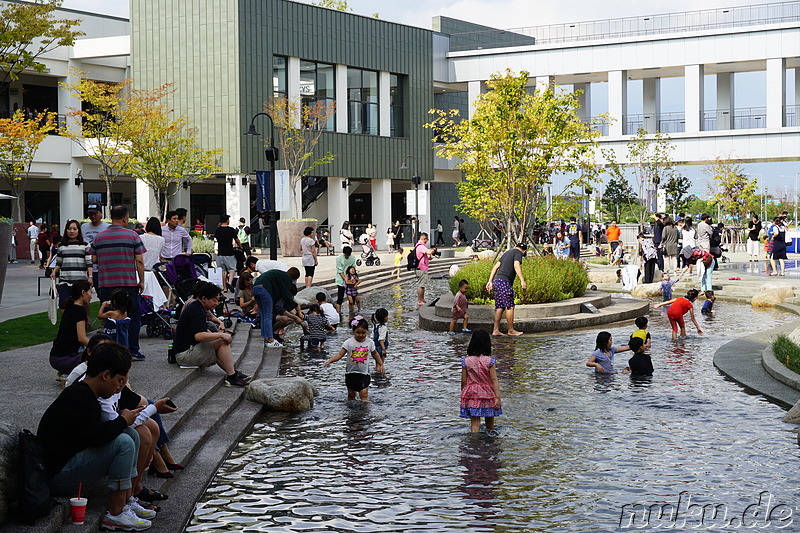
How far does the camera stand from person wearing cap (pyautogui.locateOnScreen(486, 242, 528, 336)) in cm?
1703

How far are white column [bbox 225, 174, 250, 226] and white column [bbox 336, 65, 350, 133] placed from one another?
22.3 ft

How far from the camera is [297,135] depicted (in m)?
44.5

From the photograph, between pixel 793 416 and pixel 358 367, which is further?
pixel 358 367

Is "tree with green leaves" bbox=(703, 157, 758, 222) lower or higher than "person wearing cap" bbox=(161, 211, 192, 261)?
higher

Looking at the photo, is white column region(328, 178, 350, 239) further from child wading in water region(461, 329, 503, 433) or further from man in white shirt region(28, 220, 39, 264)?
child wading in water region(461, 329, 503, 433)

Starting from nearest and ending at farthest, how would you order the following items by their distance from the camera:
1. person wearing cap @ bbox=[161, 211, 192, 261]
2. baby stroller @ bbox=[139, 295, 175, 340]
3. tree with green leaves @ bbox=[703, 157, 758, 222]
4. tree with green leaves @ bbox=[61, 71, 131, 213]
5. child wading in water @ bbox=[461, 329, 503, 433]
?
child wading in water @ bbox=[461, 329, 503, 433]
baby stroller @ bbox=[139, 295, 175, 340]
person wearing cap @ bbox=[161, 211, 192, 261]
tree with green leaves @ bbox=[61, 71, 131, 213]
tree with green leaves @ bbox=[703, 157, 758, 222]

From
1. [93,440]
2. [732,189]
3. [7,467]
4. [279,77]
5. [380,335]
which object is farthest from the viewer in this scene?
[732,189]

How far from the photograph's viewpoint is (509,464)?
28.0ft

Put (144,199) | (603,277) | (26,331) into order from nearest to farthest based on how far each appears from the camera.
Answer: (26,331)
(603,277)
(144,199)

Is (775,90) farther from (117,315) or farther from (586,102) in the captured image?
(117,315)

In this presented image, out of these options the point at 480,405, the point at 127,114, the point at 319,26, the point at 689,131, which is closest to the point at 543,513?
the point at 480,405

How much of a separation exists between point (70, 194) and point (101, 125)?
15.7 feet

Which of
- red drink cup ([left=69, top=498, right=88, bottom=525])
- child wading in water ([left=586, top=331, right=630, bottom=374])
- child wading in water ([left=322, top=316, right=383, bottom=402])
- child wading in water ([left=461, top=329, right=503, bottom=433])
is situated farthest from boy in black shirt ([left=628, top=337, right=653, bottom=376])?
red drink cup ([left=69, top=498, right=88, bottom=525])

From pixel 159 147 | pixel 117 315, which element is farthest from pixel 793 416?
pixel 159 147
